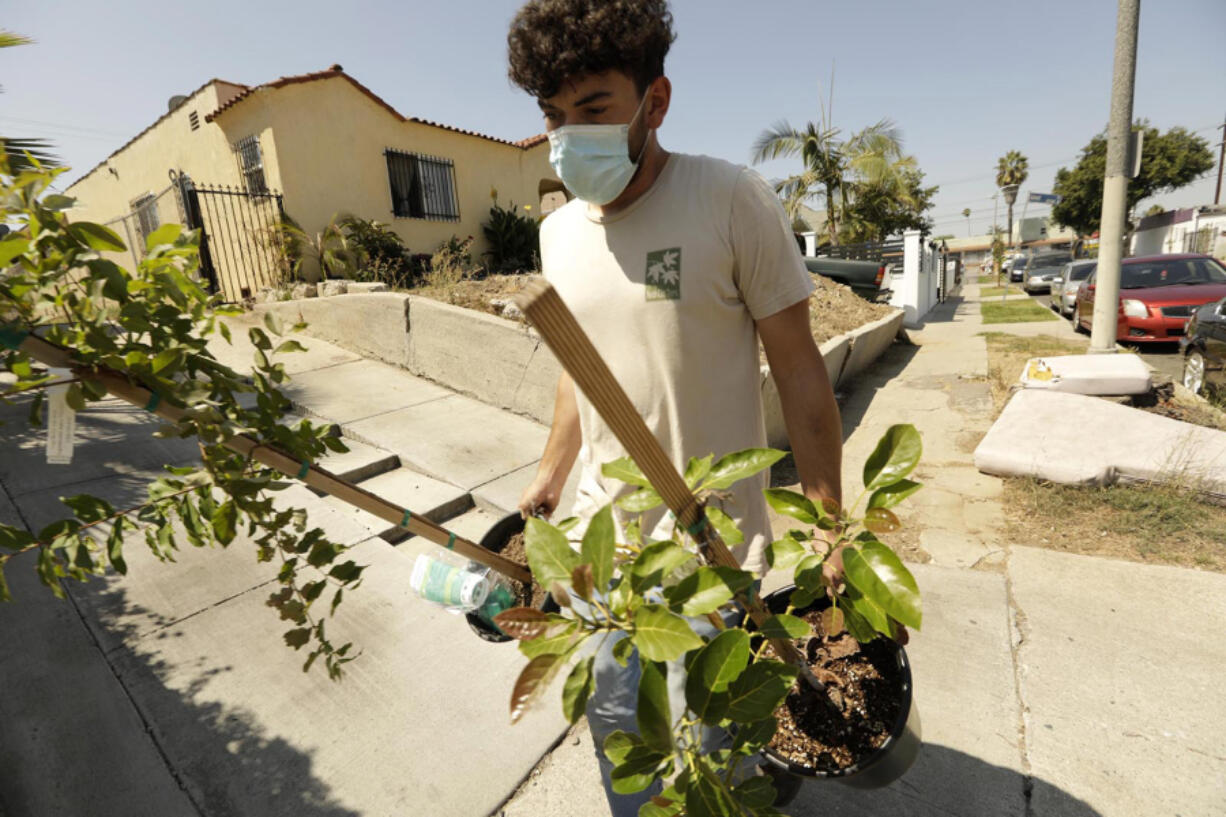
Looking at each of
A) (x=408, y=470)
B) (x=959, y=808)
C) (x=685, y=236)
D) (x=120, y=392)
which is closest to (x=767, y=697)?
(x=685, y=236)

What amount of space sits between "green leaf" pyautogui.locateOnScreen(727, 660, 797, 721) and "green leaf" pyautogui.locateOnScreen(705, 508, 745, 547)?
17 centimetres

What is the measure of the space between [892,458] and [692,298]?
1.83ft

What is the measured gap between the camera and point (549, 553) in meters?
0.76

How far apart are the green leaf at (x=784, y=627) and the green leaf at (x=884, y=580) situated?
Answer: 10 cm

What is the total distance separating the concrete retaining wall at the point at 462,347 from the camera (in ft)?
15.9

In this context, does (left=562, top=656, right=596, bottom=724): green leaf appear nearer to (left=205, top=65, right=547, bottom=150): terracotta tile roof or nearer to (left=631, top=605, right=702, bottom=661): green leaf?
(left=631, top=605, right=702, bottom=661): green leaf

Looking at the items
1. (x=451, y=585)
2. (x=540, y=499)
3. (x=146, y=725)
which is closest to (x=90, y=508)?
(x=451, y=585)

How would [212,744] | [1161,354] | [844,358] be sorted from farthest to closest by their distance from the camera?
1. [1161,354]
2. [844,358]
3. [212,744]

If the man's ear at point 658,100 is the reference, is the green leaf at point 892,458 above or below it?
below

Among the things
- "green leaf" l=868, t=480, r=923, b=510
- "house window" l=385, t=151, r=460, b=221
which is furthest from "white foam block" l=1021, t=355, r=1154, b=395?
"house window" l=385, t=151, r=460, b=221

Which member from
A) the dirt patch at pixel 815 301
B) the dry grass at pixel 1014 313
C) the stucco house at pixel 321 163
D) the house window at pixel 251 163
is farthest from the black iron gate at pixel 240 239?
the dry grass at pixel 1014 313

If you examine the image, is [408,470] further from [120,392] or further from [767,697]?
[767,697]

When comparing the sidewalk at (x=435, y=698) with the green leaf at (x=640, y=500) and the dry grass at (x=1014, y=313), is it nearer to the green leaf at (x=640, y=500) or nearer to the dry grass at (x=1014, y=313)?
the green leaf at (x=640, y=500)

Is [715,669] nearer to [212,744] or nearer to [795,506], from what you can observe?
[795,506]
